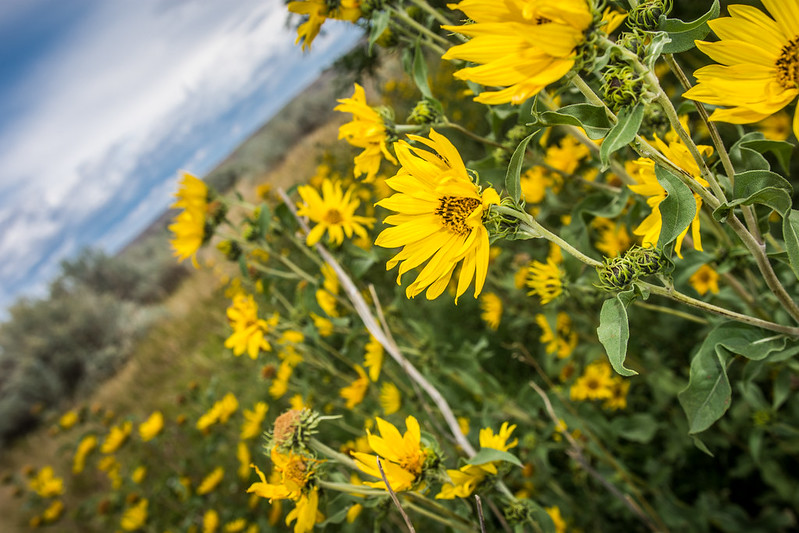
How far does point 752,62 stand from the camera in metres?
0.73

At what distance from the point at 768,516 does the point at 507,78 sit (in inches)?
86.5

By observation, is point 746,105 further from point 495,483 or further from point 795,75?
point 495,483

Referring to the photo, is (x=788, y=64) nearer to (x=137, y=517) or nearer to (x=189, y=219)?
(x=189, y=219)

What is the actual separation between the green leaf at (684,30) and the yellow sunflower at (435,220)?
38cm

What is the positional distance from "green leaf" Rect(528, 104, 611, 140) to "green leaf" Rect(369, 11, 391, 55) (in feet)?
2.50

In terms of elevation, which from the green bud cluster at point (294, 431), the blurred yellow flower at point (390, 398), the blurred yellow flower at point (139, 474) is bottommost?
the blurred yellow flower at point (139, 474)

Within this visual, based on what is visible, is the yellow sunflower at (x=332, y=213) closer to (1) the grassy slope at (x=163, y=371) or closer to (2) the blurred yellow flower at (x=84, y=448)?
(1) the grassy slope at (x=163, y=371)

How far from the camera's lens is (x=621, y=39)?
0.73m

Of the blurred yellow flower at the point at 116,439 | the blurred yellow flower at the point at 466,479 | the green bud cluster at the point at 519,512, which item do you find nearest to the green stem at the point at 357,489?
the blurred yellow flower at the point at 466,479

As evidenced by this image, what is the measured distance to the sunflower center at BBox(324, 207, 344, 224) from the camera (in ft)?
6.70

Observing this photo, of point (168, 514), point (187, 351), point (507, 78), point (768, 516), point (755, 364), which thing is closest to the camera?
point (507, 78)

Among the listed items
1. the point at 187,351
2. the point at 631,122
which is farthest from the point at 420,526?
the point at 187,351

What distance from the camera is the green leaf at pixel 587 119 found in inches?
29.0

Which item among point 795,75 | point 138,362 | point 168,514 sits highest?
point 795,75
